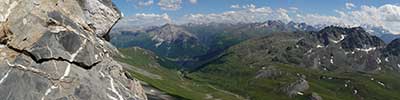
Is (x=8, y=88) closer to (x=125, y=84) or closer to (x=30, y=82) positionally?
(x=30, y=82)

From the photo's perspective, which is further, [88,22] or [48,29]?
[88,22]

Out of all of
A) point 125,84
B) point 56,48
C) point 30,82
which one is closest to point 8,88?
point 30,82

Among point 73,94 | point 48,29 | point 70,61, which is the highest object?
point 48,29

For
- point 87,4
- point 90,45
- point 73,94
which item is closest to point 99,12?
point 87,4

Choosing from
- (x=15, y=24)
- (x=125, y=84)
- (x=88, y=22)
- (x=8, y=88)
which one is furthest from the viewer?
(x=88, y=22)

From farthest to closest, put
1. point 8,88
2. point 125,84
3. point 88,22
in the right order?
point 88,22, point 125,84, point 8,88

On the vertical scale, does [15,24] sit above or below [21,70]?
above

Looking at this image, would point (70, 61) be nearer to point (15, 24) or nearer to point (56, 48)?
point (56, 48)
